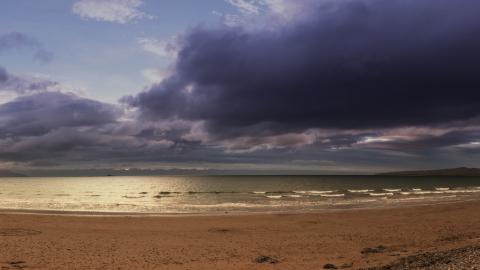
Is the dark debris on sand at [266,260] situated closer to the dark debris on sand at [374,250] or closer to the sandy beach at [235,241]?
the sandy beach at [235,241]

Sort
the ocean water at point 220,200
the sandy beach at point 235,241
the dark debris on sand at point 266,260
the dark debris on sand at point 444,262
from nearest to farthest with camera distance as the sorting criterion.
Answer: the dark debris on sand at point 444,262 → the sandy beach at point 235,241 → the dark debris on sand at point 266,260 → the ocean water at point 220,200

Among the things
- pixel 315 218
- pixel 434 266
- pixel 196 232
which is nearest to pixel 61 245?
pixel 196 232

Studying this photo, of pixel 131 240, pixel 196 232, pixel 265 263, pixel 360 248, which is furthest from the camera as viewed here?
pixel 196 232

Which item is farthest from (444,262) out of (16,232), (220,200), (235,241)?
(220,200)

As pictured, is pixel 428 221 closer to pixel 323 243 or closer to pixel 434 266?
pixel 323 243

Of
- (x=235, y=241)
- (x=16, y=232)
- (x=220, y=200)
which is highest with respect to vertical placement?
(x=16, y=232)

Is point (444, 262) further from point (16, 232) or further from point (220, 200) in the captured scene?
point (220, 200)

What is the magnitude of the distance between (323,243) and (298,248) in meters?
1.91

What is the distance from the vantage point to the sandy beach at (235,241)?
655 inches

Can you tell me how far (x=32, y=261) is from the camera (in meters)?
17.0

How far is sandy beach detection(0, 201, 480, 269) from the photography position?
16.6 m

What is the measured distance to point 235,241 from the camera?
73.8ft

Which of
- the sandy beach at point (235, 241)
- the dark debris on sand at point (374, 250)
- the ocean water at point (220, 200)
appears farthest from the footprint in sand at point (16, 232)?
the dark debris on sand at point (374, 250)

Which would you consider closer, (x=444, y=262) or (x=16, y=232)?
(x=444, y=262)
